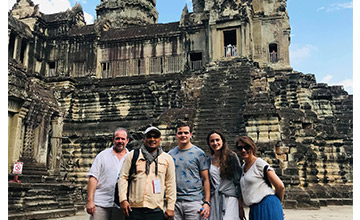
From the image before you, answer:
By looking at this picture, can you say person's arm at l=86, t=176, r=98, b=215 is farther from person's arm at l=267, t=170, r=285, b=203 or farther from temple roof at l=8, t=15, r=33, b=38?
temple roof at l=8, t=15, r=33, b=38

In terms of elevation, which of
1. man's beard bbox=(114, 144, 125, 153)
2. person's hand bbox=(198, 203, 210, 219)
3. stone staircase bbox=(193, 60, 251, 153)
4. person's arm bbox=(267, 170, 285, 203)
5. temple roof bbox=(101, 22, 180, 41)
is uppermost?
temple roof bbox=(101, 22, 180, 41)

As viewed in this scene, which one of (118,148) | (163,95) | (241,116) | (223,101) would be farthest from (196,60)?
(118,148)

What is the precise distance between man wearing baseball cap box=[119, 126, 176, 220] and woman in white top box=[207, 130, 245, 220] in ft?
2.30

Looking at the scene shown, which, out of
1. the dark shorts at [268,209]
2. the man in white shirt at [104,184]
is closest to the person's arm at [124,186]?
the man in white shirt at [104,184]

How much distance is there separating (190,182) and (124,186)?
1.01 m

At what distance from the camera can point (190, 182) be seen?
507cm

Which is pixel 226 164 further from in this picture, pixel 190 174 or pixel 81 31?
pixel 81 31

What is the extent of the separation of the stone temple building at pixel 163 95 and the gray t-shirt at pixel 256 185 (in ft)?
23.1

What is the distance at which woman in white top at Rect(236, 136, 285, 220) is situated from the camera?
4621 mm

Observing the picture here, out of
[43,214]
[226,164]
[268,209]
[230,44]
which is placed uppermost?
[230,44]

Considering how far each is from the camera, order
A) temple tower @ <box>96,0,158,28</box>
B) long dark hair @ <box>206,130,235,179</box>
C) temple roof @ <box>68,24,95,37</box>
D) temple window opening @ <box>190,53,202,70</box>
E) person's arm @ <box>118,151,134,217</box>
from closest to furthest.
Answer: person's arm @ <box>118,151,134,217</box> → long dark hair @ <box>206,130,235,179</box> → temple window opening @ <box>190,53,202,70</box> → temple roof @ <box>68,24,95,37</box> → temple tower @ <box>96,0,158,28</box>

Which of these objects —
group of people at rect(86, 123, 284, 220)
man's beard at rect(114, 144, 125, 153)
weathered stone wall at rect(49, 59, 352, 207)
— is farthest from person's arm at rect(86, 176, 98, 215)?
weathered stone wall at rect(49, 59, 352, 207)

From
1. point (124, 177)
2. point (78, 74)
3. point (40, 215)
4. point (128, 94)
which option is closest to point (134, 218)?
point (124, 177)

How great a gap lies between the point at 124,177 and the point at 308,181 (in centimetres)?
1373
